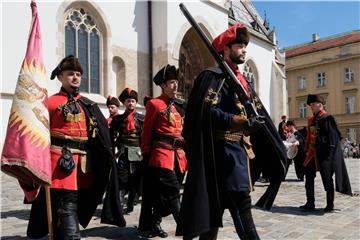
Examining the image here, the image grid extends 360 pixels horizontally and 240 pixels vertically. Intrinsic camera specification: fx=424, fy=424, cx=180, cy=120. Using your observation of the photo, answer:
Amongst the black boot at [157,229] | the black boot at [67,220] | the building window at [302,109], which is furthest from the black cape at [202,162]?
the building window at [302,109]

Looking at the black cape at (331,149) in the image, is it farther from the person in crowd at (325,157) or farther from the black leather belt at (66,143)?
the black leather belt at (66,143)

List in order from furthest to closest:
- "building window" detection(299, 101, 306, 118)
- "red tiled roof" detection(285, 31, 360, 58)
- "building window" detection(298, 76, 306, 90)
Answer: "building window" detection(298, 76, 306, 90) → "building window" detection(299, 101, 306, 118) → "red tiled roof" detection(285, 31, 360, 58)

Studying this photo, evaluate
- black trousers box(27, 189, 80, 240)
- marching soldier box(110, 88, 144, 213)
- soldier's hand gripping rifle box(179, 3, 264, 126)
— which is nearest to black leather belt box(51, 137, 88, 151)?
black trousers box(27, 189, 80, 240)

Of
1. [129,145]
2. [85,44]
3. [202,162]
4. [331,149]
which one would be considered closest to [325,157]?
[331,149]

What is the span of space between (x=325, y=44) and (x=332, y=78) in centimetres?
604

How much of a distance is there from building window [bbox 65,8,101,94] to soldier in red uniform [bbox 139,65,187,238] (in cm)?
1126

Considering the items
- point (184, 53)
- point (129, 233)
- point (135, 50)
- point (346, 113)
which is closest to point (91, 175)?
point (129, 233)

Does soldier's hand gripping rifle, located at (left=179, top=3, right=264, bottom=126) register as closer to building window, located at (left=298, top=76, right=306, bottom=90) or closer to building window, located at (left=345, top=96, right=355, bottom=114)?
building window, located at (left=345, top=96, right=355, bottom=114)

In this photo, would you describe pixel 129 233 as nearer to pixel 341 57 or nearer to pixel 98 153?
pixel 98 153

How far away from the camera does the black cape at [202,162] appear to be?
317cm

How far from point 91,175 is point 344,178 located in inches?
176

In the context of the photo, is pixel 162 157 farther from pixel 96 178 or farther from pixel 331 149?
pixel 331 149

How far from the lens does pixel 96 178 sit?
4168mm

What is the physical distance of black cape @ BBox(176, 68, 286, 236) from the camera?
3.17 metres
